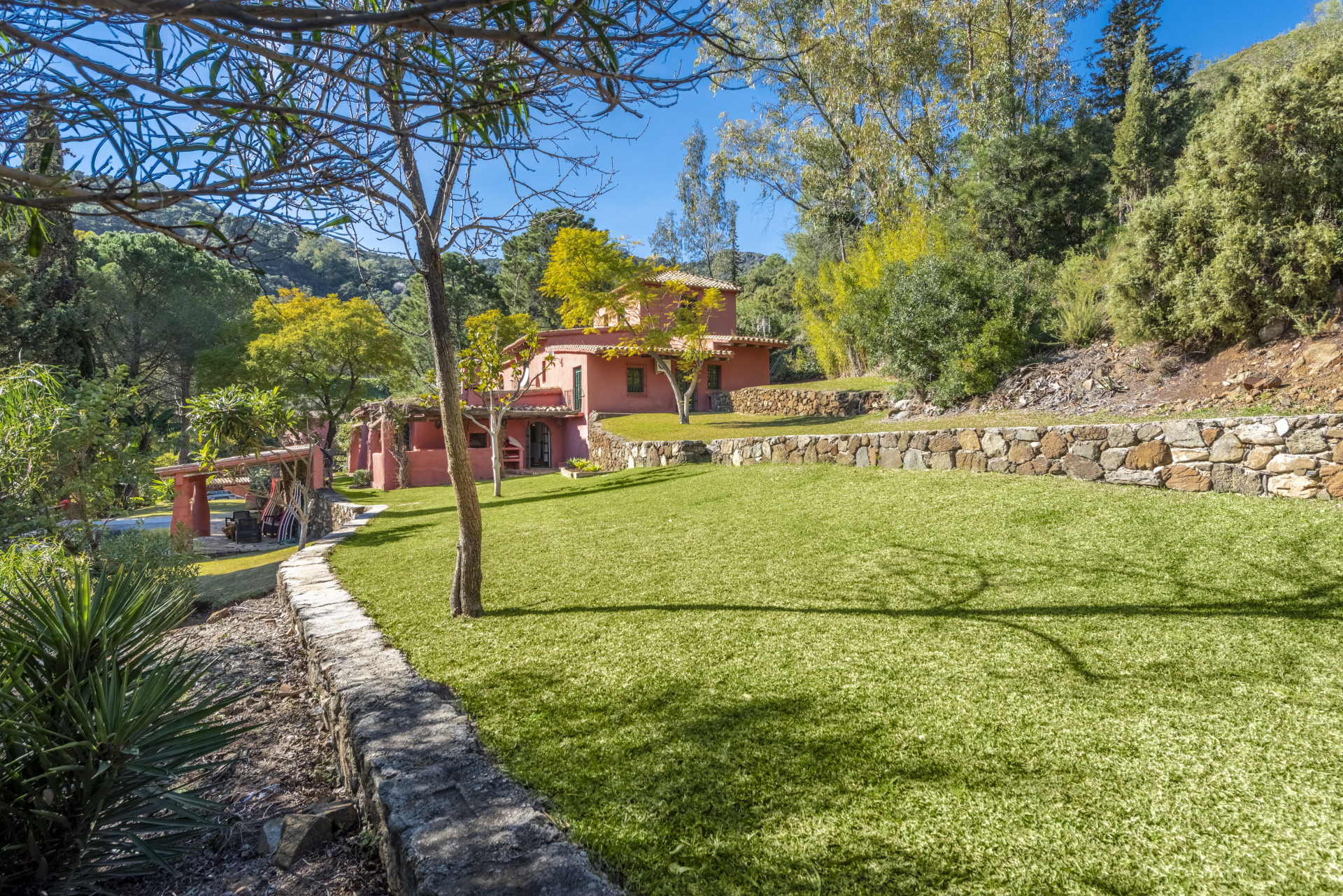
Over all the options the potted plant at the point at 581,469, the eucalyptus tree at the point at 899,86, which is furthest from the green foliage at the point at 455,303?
the eucalyptus tree at the point at 899,86

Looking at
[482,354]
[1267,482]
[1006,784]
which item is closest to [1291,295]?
[1267,482]

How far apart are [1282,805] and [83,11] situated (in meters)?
4.48

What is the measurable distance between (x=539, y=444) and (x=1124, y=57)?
28427 mm

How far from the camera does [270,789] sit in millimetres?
3000

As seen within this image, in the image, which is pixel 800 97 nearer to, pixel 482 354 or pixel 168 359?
pixel 482 354

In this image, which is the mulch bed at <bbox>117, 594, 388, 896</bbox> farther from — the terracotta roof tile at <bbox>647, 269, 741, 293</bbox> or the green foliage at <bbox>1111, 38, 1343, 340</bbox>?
the terracotta roof tile at <bbox>647, 269, 741, 293</bbox>

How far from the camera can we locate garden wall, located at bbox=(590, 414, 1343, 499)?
5.53m

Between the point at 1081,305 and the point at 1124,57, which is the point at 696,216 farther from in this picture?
the point at 1081,305

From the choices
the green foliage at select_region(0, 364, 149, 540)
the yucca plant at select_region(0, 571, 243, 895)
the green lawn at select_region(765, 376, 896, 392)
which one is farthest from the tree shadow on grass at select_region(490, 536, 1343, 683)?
the green lawn at select_region(765, 376, 896, 392)

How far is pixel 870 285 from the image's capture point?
17.9 metres

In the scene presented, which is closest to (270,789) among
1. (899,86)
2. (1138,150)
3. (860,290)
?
(860,290)

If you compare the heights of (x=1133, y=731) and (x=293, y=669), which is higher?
(x=1133, y=731)

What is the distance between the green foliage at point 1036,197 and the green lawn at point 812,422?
20.0 feet

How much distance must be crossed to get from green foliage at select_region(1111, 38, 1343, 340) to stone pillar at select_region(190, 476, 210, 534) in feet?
75.7
